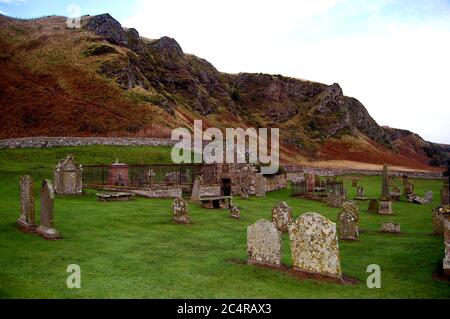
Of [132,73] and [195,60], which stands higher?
[195,60]

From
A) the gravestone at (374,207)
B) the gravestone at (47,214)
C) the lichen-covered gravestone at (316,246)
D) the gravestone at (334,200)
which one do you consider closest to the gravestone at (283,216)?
the lichen-covered gravestone at (316,246)

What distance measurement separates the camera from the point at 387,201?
25391 millimetres

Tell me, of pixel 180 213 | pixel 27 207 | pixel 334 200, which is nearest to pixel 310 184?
pixel 334 200

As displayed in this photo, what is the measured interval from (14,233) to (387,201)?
21.5m

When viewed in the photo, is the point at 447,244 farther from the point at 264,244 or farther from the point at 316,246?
the point at 264,244

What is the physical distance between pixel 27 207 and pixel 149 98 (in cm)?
7091

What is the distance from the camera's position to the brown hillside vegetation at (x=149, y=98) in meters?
65.9

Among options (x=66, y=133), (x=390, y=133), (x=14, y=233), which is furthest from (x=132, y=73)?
(x=390, y=133)

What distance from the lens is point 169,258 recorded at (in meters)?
12.4

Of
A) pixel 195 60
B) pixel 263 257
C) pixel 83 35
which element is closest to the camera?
pixel 263 257

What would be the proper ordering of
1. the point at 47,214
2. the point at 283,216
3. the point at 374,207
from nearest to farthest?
the point at 47,214
the point at 283,216
the point at 374,207

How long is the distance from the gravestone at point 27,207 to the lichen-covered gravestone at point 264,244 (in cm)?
809
